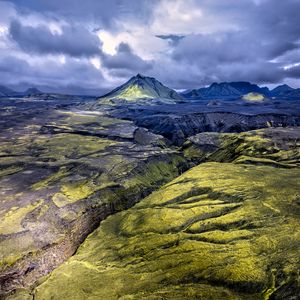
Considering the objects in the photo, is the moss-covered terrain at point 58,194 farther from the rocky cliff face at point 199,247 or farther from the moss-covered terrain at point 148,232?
the rocky cliff face at point 199,247

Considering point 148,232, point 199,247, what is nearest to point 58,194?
point 148,232

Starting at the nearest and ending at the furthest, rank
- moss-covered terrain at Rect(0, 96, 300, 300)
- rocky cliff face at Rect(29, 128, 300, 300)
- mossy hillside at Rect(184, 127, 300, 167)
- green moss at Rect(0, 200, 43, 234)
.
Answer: rocky cliff face at Rect(29, 128, 300, 300) → moss-covered terrain at Rect(0, 96, 300, 300) → green moss at Rect(0, 200, 43, 234) → mossy hillside at Rect(184, 127, 300, 167)

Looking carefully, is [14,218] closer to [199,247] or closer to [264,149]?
[199,247]

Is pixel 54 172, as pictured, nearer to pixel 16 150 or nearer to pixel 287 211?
pixel 16 150

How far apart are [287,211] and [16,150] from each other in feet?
517

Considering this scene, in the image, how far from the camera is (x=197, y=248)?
7662 centimetres

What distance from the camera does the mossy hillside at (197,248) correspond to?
61875 mm

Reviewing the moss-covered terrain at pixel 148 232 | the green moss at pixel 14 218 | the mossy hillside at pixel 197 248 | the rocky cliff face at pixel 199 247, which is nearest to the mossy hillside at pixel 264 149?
the moss-covered terrain at pixel 148 232

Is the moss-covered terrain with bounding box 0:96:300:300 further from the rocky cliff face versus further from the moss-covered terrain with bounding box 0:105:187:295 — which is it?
the moss-covered terrain with bounding box 0:105:187:295

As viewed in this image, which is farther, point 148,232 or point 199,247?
point 148,232

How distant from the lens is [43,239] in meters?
89.1

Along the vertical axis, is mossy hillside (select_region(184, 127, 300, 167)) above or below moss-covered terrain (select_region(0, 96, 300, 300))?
above

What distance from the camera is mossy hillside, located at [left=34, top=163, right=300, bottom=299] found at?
6188 cm

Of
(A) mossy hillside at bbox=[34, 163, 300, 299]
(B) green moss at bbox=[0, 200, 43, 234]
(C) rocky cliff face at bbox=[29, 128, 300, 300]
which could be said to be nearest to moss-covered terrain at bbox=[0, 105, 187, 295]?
(B) green moss at bbox=[0, 200, 43, 234]
